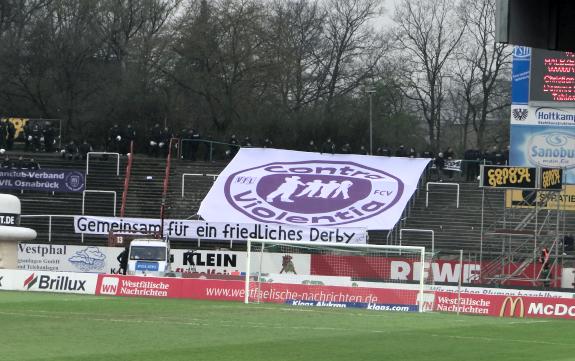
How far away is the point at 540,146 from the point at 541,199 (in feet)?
13.2

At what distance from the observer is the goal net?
35812mm

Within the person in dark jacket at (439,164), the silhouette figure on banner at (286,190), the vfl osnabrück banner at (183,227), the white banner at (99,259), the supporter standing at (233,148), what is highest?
the supporter standing at (233,148)

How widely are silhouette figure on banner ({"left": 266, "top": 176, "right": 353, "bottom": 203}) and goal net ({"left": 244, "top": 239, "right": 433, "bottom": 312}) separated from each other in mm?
11353

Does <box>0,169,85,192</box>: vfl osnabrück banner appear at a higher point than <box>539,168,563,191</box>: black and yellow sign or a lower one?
lower

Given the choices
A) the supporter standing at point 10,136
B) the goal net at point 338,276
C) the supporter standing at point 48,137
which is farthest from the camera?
the supporter standing at point 48,137

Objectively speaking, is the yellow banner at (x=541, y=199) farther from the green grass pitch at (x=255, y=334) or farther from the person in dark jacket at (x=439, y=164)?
the green grass pitch at (x=255, y=334)

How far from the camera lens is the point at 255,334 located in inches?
886

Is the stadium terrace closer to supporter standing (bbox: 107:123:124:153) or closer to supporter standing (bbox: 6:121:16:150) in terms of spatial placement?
supporter standing (bbox: 107:123:124:153)

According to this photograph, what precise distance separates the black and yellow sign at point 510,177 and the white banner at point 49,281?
46.4 ft

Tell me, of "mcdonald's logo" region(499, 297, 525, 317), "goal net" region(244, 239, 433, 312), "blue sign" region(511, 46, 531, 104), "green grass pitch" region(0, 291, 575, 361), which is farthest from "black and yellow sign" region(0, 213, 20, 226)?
"mcdonald's logo" region(499, 297, 525, 317)

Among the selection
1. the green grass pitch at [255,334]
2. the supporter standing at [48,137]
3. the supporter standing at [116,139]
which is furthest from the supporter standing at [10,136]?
the green grass pitch at [255,334]

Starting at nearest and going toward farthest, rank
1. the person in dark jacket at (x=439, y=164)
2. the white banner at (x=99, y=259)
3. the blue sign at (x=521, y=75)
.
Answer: the blue sign at (x=521, y=75) < the white banner at (x=99, y=259) < the person in dark jacket at (x=439, y=164)

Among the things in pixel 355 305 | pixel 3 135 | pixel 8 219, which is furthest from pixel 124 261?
pixel 3 135

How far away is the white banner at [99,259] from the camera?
5028cm
